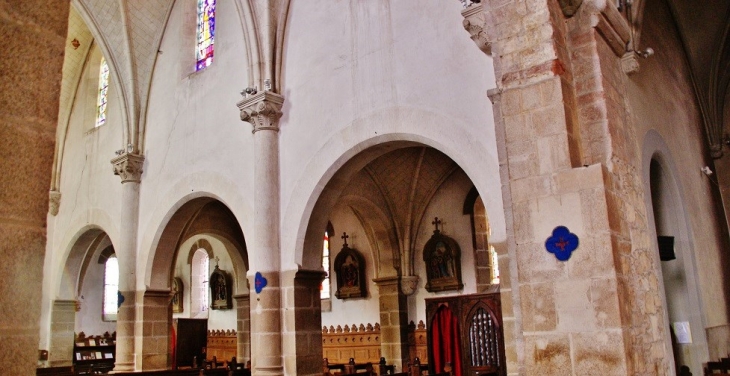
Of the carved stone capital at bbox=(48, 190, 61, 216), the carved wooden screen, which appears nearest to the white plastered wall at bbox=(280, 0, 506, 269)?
the carved wooden screen

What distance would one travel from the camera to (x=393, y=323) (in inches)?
471

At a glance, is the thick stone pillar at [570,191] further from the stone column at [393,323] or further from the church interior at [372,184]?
the stone column at [393,323]

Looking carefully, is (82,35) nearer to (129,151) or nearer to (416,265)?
(129,151)

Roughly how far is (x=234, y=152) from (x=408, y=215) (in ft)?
12.3

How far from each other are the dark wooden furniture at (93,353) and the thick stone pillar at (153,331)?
248cm

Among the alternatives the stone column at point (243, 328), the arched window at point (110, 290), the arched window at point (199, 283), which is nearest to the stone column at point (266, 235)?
the stone column at point (243, 328)

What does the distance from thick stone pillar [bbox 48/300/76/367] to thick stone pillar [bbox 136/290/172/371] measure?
439cm

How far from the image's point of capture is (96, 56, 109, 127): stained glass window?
47.6ft

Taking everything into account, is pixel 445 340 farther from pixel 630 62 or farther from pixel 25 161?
pixel 25 161

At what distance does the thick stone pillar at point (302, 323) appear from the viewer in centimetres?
862

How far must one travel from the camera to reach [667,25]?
9.55 metres

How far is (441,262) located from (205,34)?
20.3ft

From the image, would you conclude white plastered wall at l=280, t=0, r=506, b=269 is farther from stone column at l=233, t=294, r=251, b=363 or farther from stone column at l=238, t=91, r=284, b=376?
stone column at l=233, t=294, r=251, b=363

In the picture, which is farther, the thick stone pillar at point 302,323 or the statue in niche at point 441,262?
the statue in niche at point 441,262
